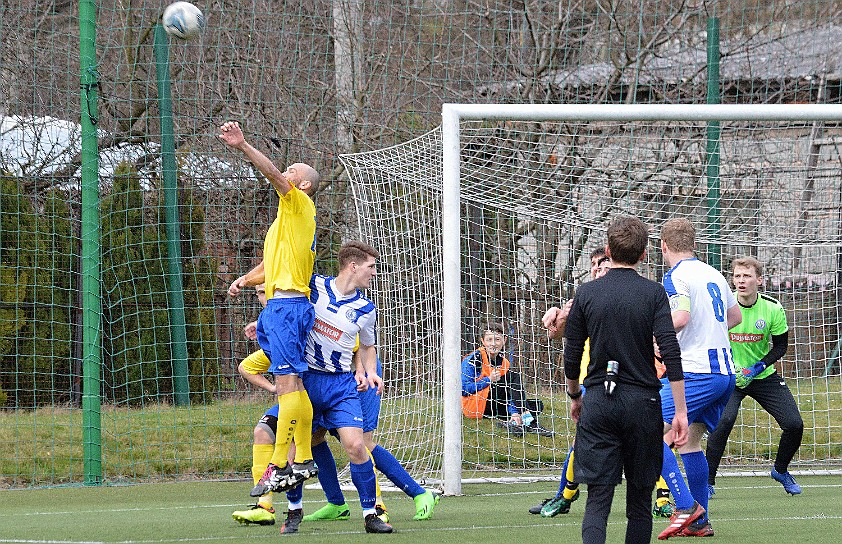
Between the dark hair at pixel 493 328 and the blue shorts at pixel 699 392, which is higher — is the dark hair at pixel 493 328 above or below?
above

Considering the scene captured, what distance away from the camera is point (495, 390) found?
9.86 meters

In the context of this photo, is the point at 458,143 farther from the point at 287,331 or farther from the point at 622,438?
the point at 622,438

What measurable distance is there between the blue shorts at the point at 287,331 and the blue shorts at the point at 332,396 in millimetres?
99

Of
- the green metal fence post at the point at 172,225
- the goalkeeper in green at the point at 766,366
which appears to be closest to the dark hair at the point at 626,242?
the goalkeeper in green at the point at 766,366

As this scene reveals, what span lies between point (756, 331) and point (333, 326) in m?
3.60

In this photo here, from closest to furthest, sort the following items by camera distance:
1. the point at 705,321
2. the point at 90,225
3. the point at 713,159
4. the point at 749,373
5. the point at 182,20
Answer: the point at 705,321
the point at 182,20
the point at 749,373
the point at 90,225
the point at 713,159

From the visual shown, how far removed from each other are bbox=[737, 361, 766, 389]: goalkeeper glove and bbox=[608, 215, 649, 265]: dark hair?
382 cm

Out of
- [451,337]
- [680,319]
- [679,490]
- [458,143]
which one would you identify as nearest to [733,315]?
[680,319]

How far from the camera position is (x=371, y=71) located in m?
10.5

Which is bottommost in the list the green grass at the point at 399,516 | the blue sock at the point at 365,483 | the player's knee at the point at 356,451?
the green grass at the point at 399,516

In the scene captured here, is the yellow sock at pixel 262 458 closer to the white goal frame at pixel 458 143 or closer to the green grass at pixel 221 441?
the white goal frame at pixel 458 143

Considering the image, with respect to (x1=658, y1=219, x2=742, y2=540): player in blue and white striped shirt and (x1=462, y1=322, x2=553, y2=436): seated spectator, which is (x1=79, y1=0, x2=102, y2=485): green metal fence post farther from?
(x1=658, y1=219, x2=742, y2=540): player in blue and white striped shirt

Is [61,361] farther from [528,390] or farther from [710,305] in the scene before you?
[710,305]

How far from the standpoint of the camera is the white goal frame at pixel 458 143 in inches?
314
